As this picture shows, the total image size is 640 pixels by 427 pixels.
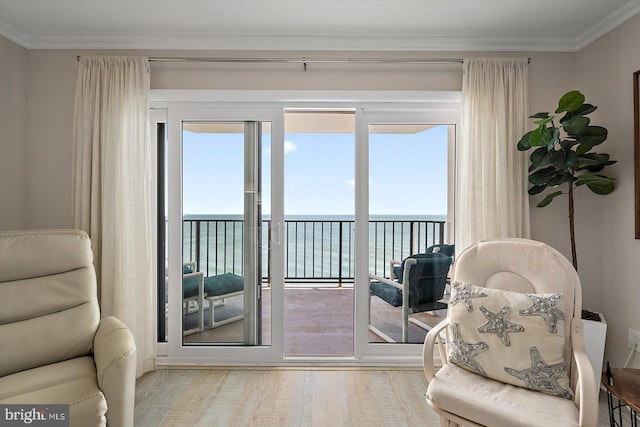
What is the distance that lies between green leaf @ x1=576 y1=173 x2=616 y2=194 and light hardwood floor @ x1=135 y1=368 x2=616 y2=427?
1.45m

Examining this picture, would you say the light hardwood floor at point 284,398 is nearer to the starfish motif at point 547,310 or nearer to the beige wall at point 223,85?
the starfish motif at point 547,310

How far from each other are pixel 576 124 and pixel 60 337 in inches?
131

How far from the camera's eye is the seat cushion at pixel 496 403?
1.56 m

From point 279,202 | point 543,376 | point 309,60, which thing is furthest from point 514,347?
point 309,60

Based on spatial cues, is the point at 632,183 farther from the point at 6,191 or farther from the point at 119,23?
the point at 6,191

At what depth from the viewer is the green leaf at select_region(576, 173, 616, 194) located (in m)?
2.34

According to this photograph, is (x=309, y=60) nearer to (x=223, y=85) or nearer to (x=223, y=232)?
(x=223, y=85)

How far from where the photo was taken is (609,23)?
8.25 feet

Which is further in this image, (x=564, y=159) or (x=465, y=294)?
(x=564, y=159)

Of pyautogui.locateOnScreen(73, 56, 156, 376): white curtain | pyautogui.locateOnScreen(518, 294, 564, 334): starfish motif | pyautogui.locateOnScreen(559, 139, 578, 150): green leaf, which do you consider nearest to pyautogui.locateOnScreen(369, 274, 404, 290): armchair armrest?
pyautogui.locateOnScreen(518, 294, 564, 334): starfish motif

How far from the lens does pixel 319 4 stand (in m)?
2.36

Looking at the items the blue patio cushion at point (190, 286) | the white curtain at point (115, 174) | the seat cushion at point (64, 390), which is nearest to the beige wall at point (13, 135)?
the white curtain at point (115, 174)

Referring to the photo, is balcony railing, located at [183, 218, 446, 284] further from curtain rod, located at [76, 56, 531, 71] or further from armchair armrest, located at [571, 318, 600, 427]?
armchair armrest, located at [571, 318, 600, 427]

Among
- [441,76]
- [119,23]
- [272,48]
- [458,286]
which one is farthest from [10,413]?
[441,76]
